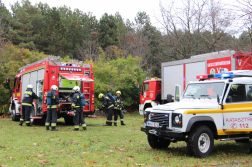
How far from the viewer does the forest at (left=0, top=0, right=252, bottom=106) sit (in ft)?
67.2

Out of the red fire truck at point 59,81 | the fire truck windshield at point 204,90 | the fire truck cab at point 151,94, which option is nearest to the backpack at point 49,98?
the red fire truck at point 59,81

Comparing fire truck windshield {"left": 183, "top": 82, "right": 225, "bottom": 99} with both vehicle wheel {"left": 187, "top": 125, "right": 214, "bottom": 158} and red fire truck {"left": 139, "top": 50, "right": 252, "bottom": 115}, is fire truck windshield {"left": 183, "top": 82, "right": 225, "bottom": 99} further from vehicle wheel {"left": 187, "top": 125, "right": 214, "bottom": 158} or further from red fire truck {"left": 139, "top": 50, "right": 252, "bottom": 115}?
vehicle wheel {"left": 187, "top": 125, "right": 214, "bottom": 158}

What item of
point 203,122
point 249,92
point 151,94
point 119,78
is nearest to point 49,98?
point 151,94

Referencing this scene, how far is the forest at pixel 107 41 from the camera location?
20469 mm

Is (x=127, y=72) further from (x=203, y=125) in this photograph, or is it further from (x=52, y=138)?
(x=203, y=125)

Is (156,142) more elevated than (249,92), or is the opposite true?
(249,92)

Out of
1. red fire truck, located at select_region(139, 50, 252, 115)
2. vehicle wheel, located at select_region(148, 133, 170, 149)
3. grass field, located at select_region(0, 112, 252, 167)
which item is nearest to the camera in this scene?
grass field, located at select_region(0, 112, 252, 167)

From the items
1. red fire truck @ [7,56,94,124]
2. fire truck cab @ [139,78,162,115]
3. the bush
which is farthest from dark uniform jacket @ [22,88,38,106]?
the bush

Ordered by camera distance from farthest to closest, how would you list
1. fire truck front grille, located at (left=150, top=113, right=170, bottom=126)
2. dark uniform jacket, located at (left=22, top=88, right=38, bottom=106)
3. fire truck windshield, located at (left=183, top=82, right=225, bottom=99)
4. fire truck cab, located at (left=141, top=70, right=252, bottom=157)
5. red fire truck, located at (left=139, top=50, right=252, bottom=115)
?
dark uniform jacket, located at (left=22, top=88, right=38, bottom=106), red fire truck, located at (left=139, top=50, right=252, bottom=115), fire truck windshield, located at (left=183, top=82, right=225, bottom=99), fire truck front grille, located at (left=150, top=113, right=170, bottom=126), fire truck cab, located at (left=141, top=70, right=252, bottom=157)

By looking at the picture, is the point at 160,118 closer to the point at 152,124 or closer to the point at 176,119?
the point at 152,124

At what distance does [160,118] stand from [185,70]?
6.55 metres

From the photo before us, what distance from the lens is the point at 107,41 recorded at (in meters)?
38.8

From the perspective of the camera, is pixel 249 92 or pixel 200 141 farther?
pixel 249 92

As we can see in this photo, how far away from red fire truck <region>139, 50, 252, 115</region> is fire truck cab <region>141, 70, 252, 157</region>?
1.16m
